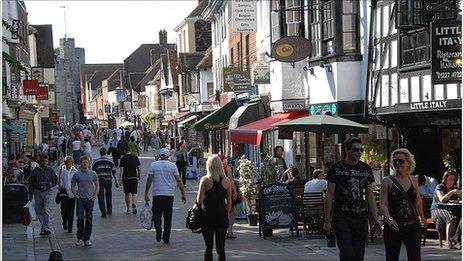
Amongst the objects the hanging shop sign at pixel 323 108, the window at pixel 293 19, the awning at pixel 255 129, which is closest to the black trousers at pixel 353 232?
the awning at pixel 255 129

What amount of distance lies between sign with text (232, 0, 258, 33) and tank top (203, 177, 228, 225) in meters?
19.2

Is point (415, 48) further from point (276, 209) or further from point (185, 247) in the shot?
point (185, 247)

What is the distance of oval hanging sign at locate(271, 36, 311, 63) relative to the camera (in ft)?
78.3

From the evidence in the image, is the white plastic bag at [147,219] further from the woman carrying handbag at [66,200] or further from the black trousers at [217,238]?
the black trousers at [217,238]

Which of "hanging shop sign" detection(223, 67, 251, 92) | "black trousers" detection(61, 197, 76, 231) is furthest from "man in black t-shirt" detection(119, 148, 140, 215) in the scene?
"hanging shop sign" detection(223, 67, 251, 92)

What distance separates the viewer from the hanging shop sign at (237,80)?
3497 cm

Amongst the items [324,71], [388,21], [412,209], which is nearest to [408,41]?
[388,21]

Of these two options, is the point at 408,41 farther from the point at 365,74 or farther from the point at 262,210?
the point at 262,210

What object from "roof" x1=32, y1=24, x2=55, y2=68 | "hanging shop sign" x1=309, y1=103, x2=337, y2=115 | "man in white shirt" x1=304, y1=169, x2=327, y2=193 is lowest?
"man in white shirt" x1=304, y1=169, x2=327, y2=193

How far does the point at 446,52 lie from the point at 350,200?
676cm

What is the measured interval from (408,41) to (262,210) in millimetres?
5538

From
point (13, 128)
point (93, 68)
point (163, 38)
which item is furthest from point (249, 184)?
point (93, 68)

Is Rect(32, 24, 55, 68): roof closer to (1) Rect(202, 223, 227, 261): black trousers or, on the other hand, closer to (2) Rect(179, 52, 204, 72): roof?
(2) Rect(179, 52, 204, 72): roof

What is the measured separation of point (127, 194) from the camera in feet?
73.4
